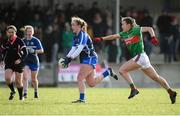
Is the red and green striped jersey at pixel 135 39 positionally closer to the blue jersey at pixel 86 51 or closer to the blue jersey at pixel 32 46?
the blue jersey at pixel 86 51

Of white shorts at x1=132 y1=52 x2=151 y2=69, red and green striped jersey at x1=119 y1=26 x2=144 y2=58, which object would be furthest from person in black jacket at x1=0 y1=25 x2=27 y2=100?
white shorts at x1=132 y1=52 x2=151 y2=69

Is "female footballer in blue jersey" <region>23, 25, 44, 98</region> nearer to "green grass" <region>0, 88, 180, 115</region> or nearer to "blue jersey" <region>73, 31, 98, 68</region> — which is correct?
"green grass" <region>0, 88, 180, 115</region>

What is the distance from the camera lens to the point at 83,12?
108 feet

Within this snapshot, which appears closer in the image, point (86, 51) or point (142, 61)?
point (86, 51)

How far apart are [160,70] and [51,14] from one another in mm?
5298

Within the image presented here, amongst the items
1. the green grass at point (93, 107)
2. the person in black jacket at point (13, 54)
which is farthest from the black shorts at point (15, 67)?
the green grass at point (93, 107)

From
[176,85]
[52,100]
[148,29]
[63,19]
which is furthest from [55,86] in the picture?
[148,29]

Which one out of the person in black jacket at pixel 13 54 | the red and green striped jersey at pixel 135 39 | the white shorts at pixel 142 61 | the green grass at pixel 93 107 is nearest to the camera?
the green grass at pixel 93 107

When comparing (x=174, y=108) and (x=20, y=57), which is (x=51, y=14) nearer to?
(x=20, y=57)

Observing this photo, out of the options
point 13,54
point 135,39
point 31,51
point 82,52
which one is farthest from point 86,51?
point 31,51

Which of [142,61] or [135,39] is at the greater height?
[135,39]

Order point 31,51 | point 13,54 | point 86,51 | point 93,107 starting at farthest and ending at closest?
point 31,51
point 13,54
point 86,51
point 93,107

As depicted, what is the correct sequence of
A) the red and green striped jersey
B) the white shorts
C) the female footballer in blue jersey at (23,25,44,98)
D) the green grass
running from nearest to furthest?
the green grass → the white shorts → the red and green striped jersey → the female footballer in blue jersey at (23,25,44,98)

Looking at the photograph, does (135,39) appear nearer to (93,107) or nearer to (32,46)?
(93,107)
